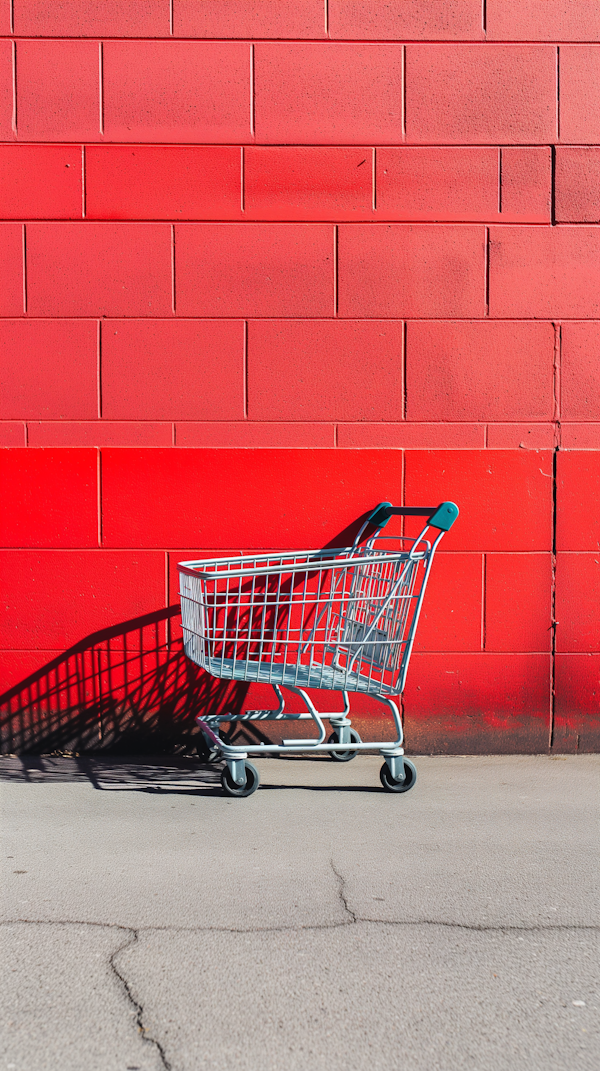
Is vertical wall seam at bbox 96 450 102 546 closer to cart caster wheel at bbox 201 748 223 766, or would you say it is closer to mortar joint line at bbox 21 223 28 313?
mortar joint line at bbox 21 223 28 313

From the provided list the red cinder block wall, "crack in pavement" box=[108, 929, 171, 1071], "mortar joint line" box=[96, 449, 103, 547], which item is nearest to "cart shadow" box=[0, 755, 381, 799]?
the red cinder block wall

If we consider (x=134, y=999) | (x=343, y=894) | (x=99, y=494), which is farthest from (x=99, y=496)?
(x=134, y=999)

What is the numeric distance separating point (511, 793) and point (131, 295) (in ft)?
9.53

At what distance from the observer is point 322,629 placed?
4.06 metres

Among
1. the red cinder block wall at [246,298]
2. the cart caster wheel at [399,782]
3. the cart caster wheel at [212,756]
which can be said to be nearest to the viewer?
the cart caster wheel at [399,782]

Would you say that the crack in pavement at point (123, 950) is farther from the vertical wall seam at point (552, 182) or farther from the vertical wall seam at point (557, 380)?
the vertical wall seam at point (552, 182)

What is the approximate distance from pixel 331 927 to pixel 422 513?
1.93 metres

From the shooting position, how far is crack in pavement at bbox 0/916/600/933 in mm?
2678

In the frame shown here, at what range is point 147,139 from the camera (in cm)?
453

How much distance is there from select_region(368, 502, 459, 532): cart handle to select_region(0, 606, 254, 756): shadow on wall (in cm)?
108

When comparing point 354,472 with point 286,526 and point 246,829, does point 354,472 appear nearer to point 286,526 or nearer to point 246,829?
point 286,526

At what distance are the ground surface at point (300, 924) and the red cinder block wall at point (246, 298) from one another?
30.5 inches

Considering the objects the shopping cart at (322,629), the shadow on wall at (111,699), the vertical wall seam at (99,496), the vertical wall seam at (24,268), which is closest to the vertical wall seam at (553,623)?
the shopping cart at (322,629)

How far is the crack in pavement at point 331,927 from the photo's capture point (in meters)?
2.68
